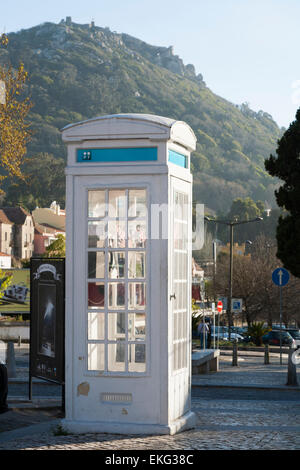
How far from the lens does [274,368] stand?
23891 millimetres

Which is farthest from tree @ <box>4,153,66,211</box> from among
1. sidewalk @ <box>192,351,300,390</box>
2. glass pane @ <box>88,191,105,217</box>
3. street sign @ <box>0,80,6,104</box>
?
glass pane @ <box>88,191,105,217</box>

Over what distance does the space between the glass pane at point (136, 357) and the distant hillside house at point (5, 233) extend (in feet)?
361

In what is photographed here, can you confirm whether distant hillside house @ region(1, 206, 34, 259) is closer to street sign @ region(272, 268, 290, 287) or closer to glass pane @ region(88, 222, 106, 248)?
street sign @ region(272, 268, 290, 287)

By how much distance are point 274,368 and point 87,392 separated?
16437 mm

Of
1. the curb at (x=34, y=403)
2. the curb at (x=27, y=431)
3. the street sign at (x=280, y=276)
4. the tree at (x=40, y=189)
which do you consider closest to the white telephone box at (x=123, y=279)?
the curb at (x=27, y=431)

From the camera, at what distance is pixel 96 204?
845 cm

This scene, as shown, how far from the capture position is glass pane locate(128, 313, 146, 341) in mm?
8269

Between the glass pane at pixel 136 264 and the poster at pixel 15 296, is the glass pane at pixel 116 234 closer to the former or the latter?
the glass pane at pixel 136 264

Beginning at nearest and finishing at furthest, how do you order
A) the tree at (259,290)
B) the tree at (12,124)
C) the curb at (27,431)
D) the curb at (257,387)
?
the curb at (27,431), the curb at (257,387), the tree at (12,124), the tree at (259,290)

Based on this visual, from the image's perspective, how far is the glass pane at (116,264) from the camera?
838cm

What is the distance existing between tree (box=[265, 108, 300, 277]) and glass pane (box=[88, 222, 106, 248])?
17.8 metres

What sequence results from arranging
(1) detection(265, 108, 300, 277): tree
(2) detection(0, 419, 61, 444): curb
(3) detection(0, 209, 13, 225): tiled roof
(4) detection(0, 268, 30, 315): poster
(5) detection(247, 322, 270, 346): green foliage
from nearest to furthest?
(2) detection(0, 419, 61, 444): curb → (1) detection(265, 108, 300, 277): tree → (5) detection(247, 322, 270, 346): green foliage → (4) detection(0, 268, 30, 315): poster → (3) detection(0, 209, 13, 225): tiled roof
